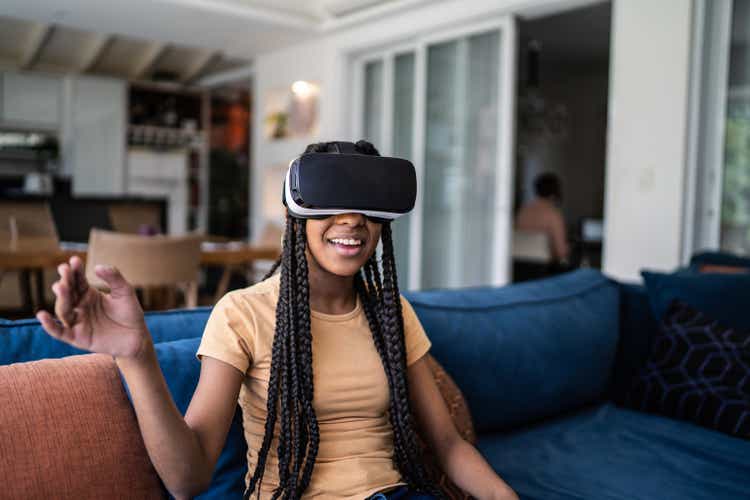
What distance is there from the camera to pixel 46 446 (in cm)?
99

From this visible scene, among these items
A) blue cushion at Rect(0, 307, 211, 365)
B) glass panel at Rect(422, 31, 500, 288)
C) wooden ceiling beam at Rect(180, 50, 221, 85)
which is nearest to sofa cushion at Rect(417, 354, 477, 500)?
blue cushion at Rect(0, 307, 211, 365)

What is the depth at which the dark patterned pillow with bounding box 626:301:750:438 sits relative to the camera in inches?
74.5

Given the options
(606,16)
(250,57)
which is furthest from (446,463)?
(250,57)

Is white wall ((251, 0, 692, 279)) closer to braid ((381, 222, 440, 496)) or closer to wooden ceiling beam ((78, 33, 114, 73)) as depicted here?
braid ((381, 222, 440, 496))

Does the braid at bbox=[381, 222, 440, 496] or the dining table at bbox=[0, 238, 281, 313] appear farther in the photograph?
the dining table at bbox=[0, 238, 281, 313]

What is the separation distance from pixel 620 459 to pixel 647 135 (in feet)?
8.44

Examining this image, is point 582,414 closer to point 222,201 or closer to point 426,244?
point 426,244

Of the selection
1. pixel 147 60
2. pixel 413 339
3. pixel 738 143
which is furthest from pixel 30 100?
pixel 413 339

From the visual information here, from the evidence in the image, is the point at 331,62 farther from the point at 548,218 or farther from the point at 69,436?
the point at 69,436

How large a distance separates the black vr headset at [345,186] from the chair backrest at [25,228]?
→ 3.16 m

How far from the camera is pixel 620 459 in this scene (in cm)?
171

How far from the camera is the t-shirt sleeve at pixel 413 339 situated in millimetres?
1279

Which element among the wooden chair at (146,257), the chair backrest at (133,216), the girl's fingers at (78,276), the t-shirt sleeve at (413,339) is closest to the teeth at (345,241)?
the t-shirt sleeve at (413,339)

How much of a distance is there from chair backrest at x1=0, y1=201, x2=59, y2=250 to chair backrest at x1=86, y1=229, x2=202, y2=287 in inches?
29.9
